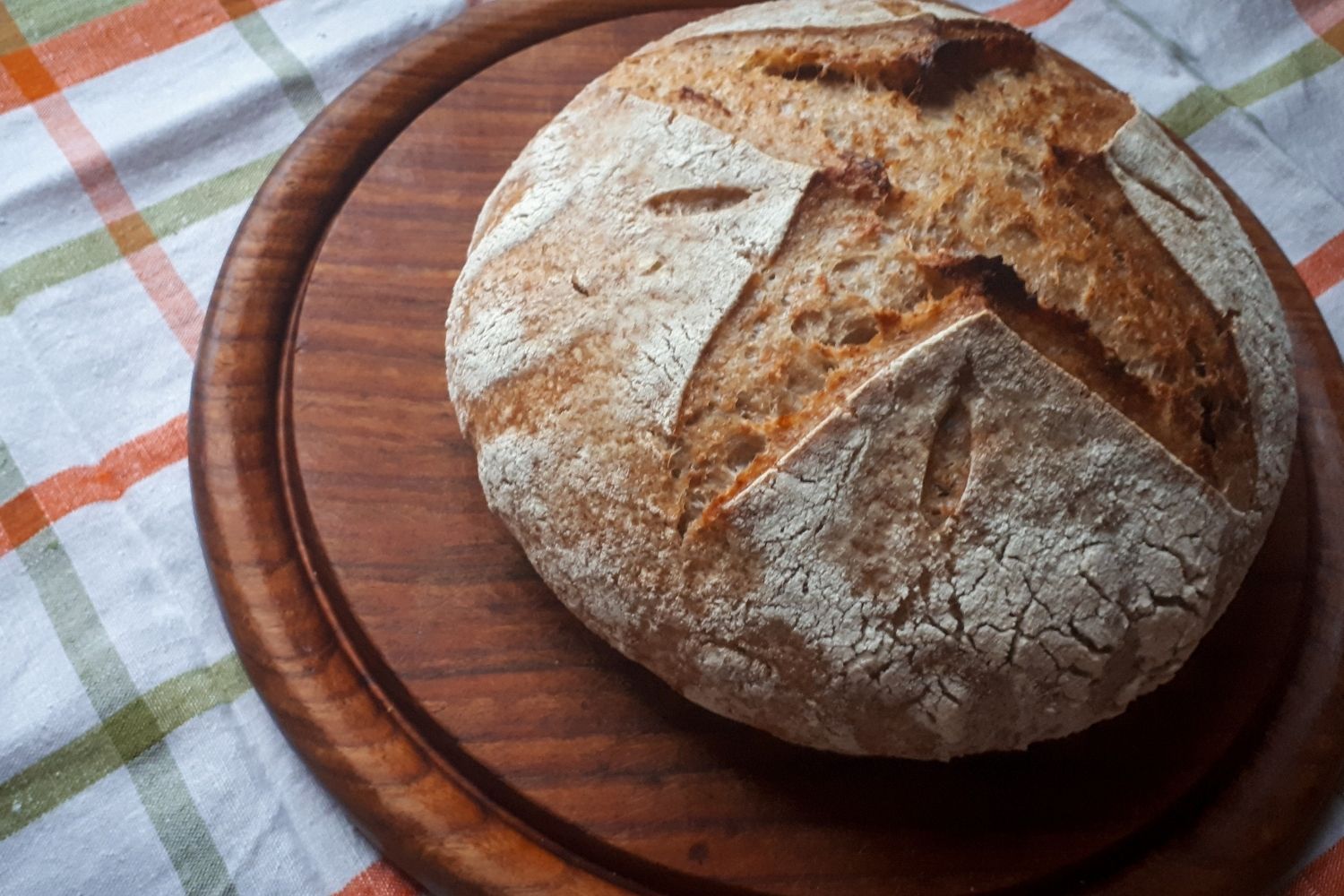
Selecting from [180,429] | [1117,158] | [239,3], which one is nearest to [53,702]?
[180,429]

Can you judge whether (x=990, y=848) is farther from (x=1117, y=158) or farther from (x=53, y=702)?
(x=53, y=702)

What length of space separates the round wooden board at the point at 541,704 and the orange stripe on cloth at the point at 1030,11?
80 cm

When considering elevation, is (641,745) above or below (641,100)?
below

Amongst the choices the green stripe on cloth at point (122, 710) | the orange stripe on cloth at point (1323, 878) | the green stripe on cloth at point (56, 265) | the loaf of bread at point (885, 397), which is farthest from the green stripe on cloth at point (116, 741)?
the orange stripe on cloth at point (1323, 878)

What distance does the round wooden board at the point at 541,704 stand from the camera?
1.01m

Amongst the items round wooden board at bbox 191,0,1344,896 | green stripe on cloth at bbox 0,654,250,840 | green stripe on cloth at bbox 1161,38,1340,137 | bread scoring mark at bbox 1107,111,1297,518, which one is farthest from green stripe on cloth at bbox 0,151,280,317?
green stripe on cloth at bbox 1161,38,1340,137

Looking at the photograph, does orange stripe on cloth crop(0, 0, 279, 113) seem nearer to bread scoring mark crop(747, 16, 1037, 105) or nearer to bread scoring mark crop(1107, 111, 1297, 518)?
bread scoring mark crop(747, 16, 1037, 105)

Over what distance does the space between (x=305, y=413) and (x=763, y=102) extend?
600 mm

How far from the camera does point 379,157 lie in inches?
53.9

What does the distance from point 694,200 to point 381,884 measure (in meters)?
0.75

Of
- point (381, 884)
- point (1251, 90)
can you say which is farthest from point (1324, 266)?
point (381, 884)

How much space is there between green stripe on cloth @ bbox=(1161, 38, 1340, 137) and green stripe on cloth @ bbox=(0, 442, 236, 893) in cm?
164

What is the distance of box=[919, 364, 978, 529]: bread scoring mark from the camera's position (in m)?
0.89

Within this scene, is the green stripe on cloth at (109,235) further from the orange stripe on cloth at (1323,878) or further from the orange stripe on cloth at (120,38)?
the orange stripe on cloth at (1323,878)
